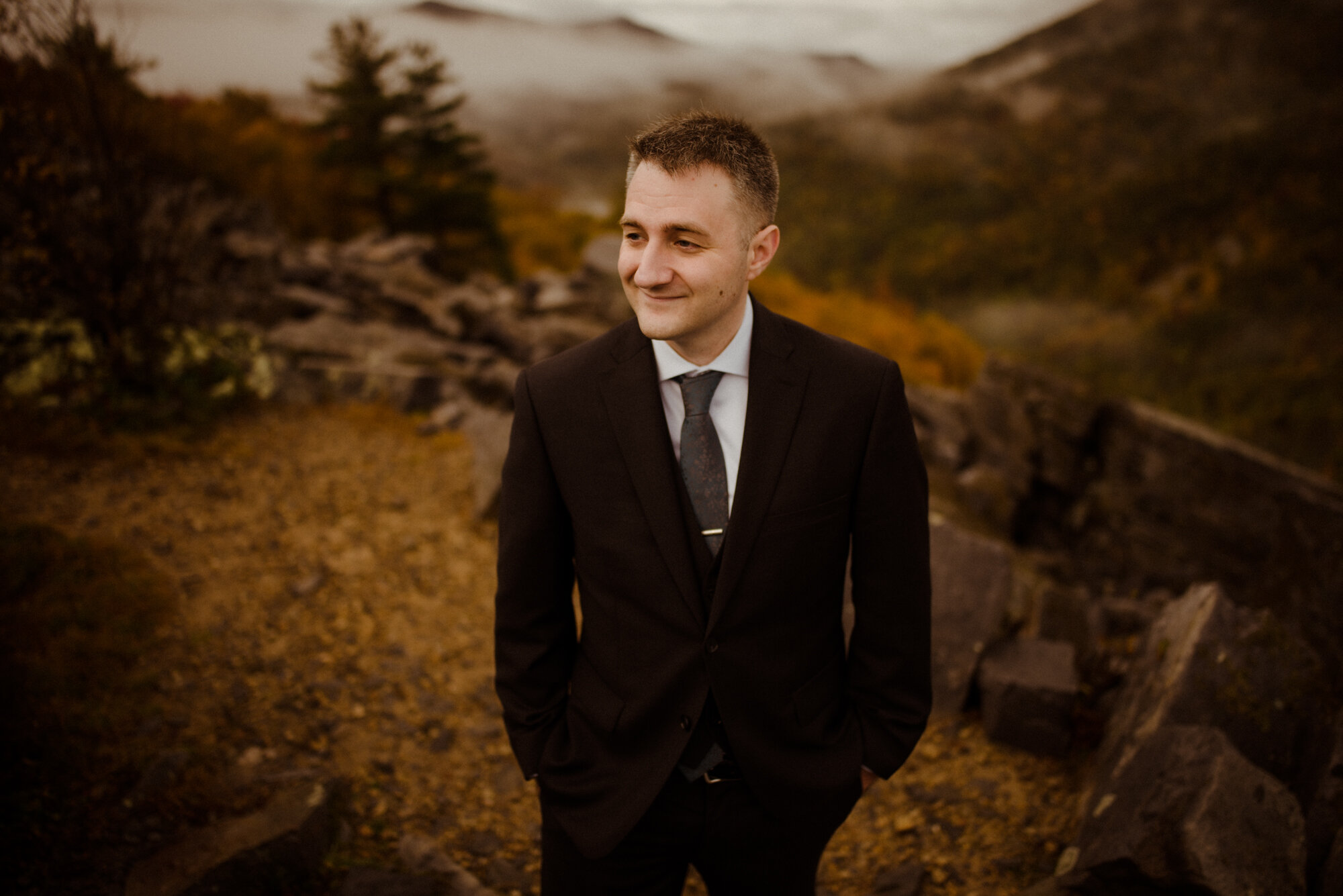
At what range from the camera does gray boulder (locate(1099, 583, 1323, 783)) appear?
3049mm

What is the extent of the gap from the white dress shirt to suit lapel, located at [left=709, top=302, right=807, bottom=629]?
0.05 metres

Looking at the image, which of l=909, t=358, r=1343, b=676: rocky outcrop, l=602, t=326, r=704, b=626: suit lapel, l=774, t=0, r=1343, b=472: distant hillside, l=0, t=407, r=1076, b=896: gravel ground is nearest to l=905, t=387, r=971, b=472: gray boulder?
l=909, t=358, r=1343, b=676: rocky outcrop

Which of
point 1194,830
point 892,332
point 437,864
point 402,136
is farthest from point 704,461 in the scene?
point 892,332

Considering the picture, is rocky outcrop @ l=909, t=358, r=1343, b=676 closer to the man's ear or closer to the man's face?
the man's ear

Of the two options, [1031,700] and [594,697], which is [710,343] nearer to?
[594,697]

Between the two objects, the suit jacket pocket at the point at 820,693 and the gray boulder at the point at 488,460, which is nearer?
the suit jacket pocket at the point at 820,693

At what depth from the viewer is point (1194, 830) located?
2475mm

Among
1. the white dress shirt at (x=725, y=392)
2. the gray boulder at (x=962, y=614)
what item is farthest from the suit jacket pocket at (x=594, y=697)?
the gray boulder at (x=962, y=614)

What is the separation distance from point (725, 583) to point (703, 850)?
0.94 metres

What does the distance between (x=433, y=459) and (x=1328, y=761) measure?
23.6 ft

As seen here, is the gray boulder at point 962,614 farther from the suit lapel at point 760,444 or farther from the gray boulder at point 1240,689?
the suit lapel at point 760,444

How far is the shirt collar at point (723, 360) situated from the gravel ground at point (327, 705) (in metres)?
2.88

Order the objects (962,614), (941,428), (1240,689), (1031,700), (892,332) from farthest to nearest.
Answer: (892,332) < (941,428) < (962,614) < (1031,700) < (1240,689)

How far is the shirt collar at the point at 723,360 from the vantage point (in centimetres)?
183
